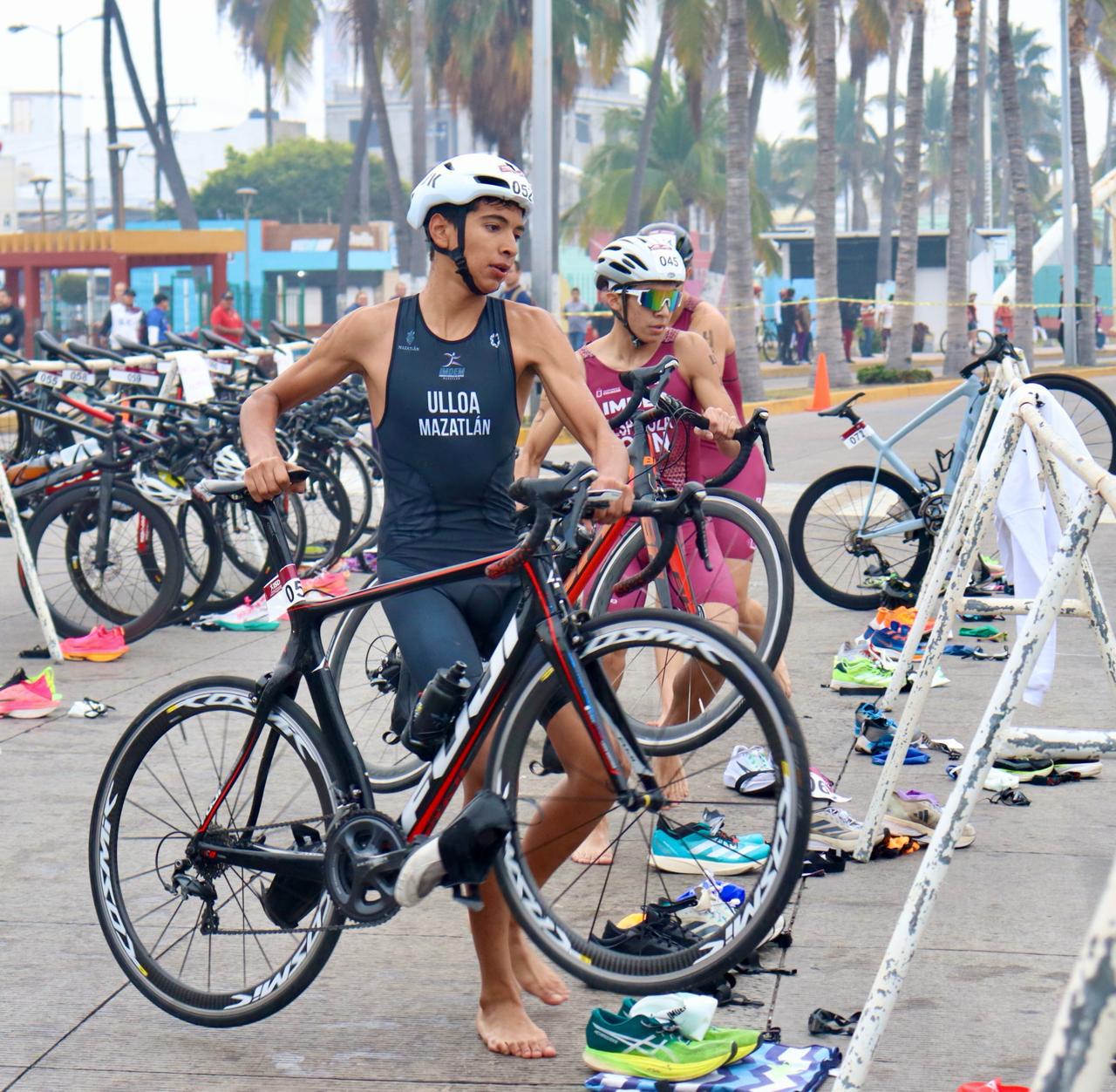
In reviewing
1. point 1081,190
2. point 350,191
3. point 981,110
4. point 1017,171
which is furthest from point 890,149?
point 1017,171

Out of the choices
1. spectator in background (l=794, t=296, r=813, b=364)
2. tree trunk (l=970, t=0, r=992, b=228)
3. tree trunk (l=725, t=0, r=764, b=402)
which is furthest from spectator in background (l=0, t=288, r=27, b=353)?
tree trunk (l=970, t=0, r=992, b=228)

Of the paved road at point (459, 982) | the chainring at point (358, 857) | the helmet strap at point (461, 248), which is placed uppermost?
the helmet strap at point (461, 248)

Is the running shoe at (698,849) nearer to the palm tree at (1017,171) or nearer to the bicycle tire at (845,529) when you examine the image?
the bicycle tire at (845,529)

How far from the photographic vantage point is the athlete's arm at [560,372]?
3.99m

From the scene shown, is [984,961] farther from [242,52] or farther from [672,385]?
[242,52]

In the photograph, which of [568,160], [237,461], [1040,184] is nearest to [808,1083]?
[237,461]

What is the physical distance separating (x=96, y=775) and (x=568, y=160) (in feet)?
364

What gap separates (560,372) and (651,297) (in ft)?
6.46

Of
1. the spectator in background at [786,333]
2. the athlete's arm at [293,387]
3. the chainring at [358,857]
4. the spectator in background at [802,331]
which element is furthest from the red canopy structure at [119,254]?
the chainring at [358,857]

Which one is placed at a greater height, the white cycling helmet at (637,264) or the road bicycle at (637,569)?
the white cycling helmet at (637,264)

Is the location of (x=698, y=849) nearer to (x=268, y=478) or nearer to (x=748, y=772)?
(x=748, y=772)

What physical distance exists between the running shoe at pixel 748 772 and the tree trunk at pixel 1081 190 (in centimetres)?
3083

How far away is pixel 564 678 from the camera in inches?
137

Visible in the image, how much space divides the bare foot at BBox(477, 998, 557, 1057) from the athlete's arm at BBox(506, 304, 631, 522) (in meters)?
1.25
